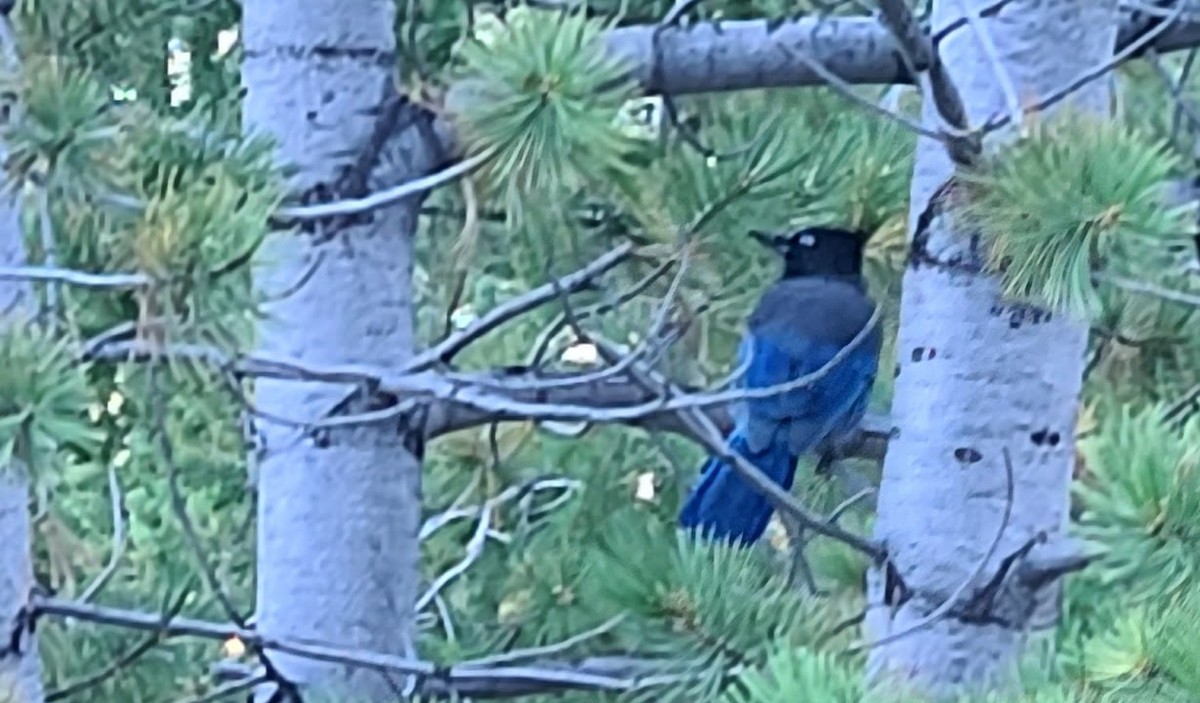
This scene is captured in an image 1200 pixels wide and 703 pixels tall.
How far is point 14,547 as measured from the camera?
47.9 inches

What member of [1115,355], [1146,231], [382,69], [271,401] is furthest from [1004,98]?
[1115,355]

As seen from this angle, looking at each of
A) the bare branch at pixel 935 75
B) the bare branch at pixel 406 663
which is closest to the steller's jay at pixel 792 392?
the bare branch at pixel 406 663

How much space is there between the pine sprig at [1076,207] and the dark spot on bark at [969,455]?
21cm

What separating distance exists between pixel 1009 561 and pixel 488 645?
813 mm

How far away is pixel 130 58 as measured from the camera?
1.74 m

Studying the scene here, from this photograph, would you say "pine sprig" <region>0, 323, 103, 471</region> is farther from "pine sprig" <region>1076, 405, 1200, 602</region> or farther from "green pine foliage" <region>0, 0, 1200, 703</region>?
"pine sprig" <region>1076, 405, 1200, 602</region>

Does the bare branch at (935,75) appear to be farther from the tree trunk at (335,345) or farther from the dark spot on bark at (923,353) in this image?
the tree trunk at (335,345)

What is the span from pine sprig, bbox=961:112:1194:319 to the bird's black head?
0.42m

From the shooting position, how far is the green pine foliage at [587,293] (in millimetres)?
863

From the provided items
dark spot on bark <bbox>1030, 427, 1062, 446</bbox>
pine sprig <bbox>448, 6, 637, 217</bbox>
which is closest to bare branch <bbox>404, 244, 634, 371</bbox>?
Result: pine sprig <bbox>448, 6, 637, 217</bbox>

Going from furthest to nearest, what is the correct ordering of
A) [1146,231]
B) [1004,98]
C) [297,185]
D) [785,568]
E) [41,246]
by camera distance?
[785,568] → [297,185] → [41,246] → [1004,98] → [1146,231]

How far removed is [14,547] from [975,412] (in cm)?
68

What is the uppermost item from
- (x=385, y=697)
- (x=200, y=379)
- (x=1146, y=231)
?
(x=1146, y=231)

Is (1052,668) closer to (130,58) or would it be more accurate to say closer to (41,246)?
(41,246)
